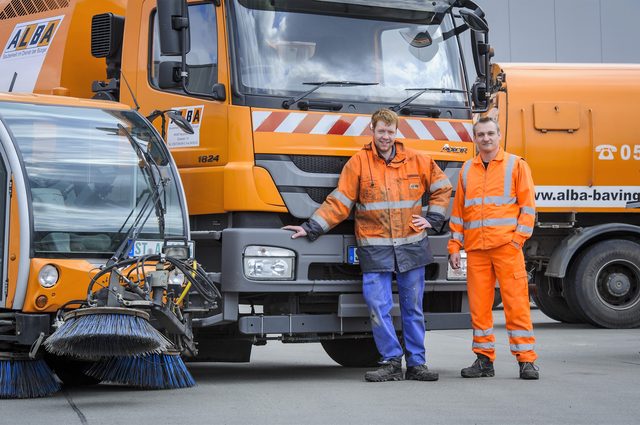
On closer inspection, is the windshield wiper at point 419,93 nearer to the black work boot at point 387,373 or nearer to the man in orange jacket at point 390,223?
the man in orange jacket at point 390,223

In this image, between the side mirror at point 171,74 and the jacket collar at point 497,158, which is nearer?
the side mirror at point 171,74

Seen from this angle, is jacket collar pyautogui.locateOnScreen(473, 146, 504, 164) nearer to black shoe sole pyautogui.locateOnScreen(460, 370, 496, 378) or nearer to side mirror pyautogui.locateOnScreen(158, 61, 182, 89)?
black shoe sole pyautogui.locateOnScreen(460, 370, 496, 378)

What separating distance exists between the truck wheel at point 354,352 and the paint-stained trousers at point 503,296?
4.89 ft

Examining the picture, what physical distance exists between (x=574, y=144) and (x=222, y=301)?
7.51 metres

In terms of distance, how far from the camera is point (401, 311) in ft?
31.1

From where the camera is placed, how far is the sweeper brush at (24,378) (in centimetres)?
814

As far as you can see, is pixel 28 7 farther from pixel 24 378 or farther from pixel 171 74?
pixel 24 378

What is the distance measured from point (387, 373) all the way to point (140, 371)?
5.93 feet

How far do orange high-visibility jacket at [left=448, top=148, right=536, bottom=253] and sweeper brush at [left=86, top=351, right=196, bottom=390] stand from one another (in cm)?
226

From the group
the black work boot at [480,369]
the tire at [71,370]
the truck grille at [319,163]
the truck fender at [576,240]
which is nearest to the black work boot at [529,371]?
the black work boot at [480,369]

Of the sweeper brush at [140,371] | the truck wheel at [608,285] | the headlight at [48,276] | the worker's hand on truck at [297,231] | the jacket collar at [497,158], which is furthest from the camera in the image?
the truck wheel at [608,285]

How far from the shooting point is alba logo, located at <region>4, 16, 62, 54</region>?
35.7 feet

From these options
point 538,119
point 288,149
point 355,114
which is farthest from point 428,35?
point 538,119

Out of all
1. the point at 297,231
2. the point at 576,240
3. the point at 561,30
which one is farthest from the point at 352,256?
the point at 561,30
